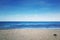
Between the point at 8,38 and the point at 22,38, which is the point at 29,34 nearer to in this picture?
the point at 22,38

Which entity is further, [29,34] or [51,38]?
[29,34]

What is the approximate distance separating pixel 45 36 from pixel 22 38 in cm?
61

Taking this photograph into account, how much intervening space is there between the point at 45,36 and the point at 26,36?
1.64ft

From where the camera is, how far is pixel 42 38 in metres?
2.82

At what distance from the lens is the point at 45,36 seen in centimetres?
289

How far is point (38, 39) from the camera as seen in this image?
2781 millimetres

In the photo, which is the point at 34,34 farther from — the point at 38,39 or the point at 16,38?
the point at 16,38

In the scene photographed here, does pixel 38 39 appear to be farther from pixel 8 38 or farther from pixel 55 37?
pixel 8 38

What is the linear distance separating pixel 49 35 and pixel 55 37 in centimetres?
18

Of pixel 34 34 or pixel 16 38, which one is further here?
pixel 34 34

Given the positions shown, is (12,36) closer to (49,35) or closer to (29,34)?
(29,34)

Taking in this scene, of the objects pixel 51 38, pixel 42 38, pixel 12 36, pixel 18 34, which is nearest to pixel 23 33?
pixel 18 34

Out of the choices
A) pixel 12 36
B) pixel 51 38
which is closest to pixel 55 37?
pixel 51 38

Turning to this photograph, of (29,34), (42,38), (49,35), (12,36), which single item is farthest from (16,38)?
(49,35)
